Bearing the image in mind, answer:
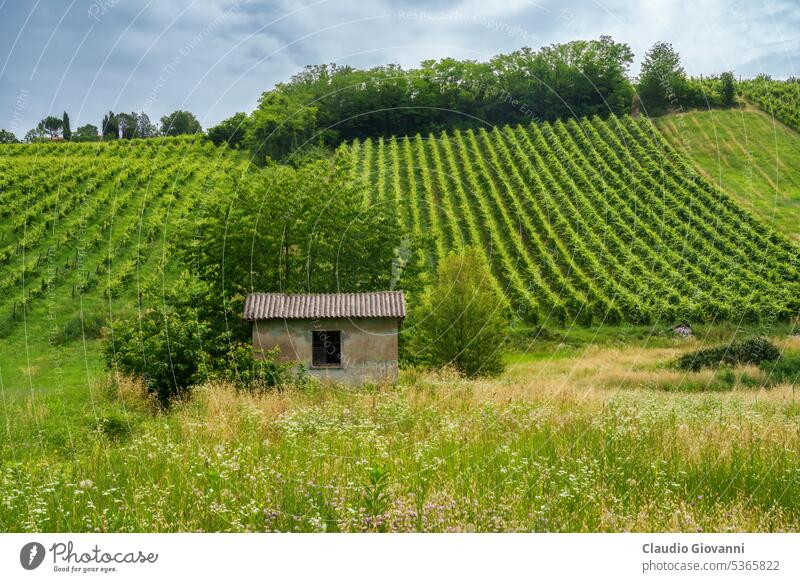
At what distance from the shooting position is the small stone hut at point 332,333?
2084 cm

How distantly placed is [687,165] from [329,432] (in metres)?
60.2

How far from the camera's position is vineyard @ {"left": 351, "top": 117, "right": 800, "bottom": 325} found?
44281 millimetres

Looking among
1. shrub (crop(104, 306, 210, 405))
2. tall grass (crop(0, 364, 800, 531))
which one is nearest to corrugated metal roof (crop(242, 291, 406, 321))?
shrub (crop(104, 306, 210, 405))

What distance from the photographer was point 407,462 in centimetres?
689

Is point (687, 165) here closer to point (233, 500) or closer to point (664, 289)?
point (664, 289)

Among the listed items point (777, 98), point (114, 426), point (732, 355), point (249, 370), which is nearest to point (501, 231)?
point (732, 355)

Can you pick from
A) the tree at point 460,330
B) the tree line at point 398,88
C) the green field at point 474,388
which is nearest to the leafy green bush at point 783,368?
the green field at point 474,388

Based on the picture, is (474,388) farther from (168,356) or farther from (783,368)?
(783,368)

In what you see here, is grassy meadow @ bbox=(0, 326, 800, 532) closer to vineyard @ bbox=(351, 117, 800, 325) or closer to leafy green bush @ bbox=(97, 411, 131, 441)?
leafy green bush @ bbox=(97, 411, 131, 441)

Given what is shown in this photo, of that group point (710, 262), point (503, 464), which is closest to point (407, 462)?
point (503, 464)

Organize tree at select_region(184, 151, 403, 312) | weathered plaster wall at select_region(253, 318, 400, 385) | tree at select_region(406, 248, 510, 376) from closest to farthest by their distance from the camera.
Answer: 1. weathered plaster wall at select_region(253, 318, 400, 385)
2. tree at select_region(184, 151, 403, 312)
3. tree at select_region(406, 248, 510, 376)

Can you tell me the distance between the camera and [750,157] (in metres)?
51.9

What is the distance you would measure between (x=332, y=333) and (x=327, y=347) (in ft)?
1.65

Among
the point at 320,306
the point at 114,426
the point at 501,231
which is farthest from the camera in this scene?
the point at 501,231
